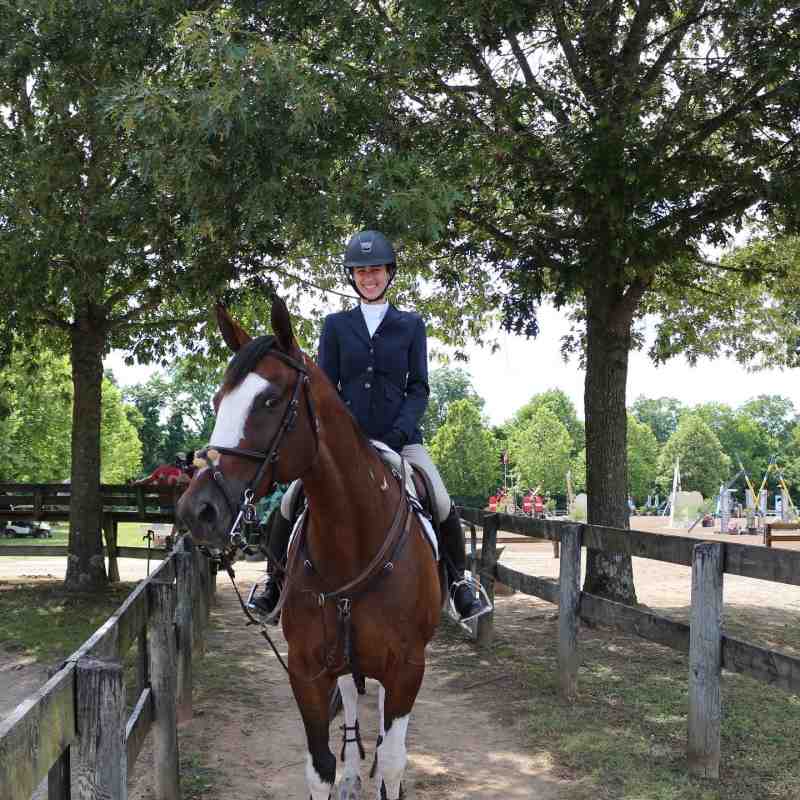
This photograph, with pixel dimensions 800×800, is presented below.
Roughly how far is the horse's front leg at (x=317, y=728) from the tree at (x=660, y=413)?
127423 millimetres

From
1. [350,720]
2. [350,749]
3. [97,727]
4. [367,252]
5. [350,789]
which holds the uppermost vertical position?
[367,252]

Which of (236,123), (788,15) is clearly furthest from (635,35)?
(236,123)

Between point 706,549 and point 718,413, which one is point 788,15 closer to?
point 706,549

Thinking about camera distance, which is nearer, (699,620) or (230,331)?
(230,331)

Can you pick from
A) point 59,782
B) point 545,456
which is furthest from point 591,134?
point 545,456

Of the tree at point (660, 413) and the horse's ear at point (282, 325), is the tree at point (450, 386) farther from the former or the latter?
the horse's ear at point (282, 325)

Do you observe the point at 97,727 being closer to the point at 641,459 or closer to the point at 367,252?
the point at 367,252

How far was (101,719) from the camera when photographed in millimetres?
2986

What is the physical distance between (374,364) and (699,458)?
90.2 m

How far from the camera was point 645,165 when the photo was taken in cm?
1005

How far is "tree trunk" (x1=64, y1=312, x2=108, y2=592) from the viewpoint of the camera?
1520 cm

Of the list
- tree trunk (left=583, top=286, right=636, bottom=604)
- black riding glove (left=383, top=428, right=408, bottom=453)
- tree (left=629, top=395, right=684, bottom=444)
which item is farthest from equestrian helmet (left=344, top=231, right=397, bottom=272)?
tree (left=629, top=395, right=684, bottom=444)

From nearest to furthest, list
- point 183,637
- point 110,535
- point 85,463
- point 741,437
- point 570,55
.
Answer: point 183,637, point 570,55, point 85,463, point 110,535, point 741,437

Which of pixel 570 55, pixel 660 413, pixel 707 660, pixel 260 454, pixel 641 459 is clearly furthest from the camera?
pixel 660 413
